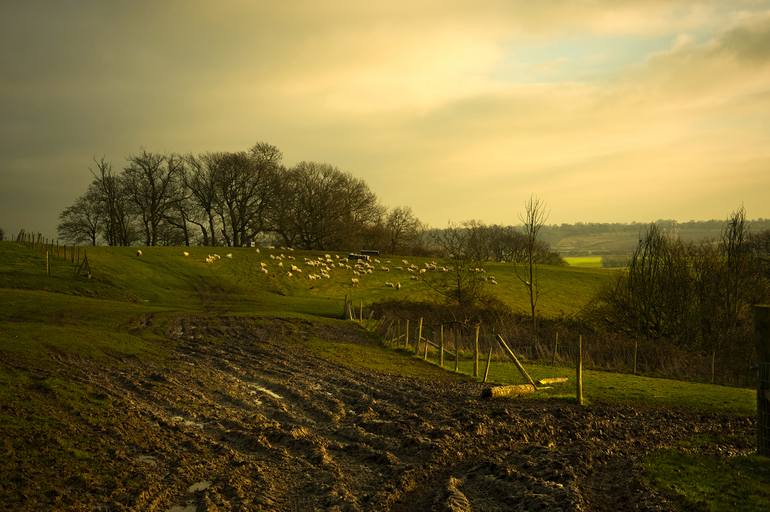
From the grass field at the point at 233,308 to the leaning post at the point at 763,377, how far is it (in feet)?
1.61

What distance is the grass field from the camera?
16688mm

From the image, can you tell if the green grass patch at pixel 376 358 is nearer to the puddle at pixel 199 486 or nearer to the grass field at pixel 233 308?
the grass field at pixel 233 308

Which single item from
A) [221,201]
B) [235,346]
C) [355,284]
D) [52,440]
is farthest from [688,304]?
[221,201]

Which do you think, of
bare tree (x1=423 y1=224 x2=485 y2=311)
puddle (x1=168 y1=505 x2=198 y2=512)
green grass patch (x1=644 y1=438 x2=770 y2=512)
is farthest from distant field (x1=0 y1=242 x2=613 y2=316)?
green grass patch (x1=644 y1=438 x2=770 y2=512)

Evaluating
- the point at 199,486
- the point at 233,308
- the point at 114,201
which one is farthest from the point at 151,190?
the point at 199,486

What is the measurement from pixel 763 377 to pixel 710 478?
8.46ft

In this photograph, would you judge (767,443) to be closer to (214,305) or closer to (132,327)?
(132,327)

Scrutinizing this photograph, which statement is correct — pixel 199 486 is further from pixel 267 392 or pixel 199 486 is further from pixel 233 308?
pixel 233 308

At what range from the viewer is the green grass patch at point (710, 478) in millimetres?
10148

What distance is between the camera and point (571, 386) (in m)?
23.4

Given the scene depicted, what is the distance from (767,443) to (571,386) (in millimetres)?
10942

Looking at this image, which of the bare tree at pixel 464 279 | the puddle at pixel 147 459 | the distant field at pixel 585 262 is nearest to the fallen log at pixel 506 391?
the puddle at pixel 147 459

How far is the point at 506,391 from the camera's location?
20250mm

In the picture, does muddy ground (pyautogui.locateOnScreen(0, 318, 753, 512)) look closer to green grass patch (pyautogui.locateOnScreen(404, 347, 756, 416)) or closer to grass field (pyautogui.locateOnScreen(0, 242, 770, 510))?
grass field (pyautogui.locateOnScreen(0, 242, 770, 510))
